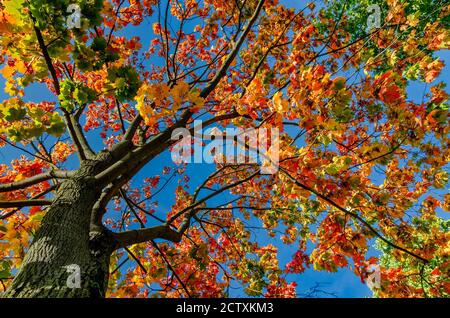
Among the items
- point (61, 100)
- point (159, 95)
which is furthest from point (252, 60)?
point (61, 100)

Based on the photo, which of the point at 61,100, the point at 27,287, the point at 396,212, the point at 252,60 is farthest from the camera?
the point at 252,60

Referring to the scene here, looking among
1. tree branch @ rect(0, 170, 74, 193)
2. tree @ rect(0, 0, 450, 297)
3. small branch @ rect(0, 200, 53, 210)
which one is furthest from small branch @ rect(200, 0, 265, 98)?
small branch @ rect(0, 200, 53, 210)

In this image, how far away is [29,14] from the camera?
7.44 feet

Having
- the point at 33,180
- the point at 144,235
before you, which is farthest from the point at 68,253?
the point at 33,180

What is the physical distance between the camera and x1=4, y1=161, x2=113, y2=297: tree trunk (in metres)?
1.99

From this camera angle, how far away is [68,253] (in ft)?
7.53

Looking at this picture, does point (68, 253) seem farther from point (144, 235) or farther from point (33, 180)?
point (33, 180)

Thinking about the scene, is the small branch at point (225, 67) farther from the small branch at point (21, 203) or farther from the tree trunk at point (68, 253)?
the small branch at point (21, 203)

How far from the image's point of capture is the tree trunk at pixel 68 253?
78.2 inches

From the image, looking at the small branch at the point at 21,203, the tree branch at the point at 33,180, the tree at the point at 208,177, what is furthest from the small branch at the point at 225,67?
the small branch at the point at 21,203

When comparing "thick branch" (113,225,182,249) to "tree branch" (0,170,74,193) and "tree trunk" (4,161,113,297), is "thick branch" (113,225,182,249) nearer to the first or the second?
"tree trunk" (4,161,113,297)
